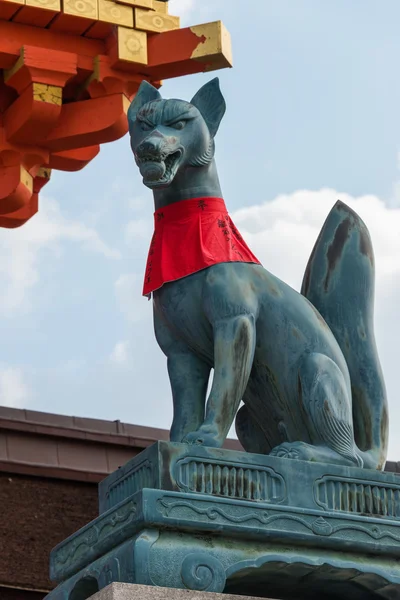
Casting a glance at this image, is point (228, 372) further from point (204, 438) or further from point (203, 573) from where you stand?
point (203, 573)

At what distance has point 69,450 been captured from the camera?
10133 mm

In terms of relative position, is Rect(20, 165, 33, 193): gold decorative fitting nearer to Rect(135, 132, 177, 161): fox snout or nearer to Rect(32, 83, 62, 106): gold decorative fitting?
Rect(32, 83, 62, 106): gold decorative fitting

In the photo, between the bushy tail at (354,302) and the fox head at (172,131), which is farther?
the bushy tail at (354,302)

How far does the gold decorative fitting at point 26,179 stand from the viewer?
9.52 meters

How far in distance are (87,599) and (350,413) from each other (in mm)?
1026

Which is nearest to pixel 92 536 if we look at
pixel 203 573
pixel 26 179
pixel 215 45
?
pixel 203 573

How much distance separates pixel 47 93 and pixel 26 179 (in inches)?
29.5

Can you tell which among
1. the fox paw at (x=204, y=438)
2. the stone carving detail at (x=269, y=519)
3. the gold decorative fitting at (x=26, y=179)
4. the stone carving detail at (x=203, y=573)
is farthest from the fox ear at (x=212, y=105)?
the gold decorative fitting at (x=26, y=179)

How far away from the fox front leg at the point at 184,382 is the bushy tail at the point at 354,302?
491 millimetres

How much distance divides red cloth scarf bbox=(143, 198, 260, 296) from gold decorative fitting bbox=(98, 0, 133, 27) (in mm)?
4050

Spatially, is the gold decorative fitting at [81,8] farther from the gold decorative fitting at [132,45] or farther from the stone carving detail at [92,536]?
the stone carving detail at [92,536]

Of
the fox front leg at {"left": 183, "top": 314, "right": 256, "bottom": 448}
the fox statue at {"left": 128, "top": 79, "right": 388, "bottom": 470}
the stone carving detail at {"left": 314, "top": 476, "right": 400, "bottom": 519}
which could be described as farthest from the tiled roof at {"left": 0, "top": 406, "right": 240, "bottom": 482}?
the stone carving detail at {"left": 314, "top": 476, "right": 400, "bottom": 519}

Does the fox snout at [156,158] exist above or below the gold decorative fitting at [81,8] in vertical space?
below

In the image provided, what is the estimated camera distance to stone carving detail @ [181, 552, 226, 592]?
4.50 m
